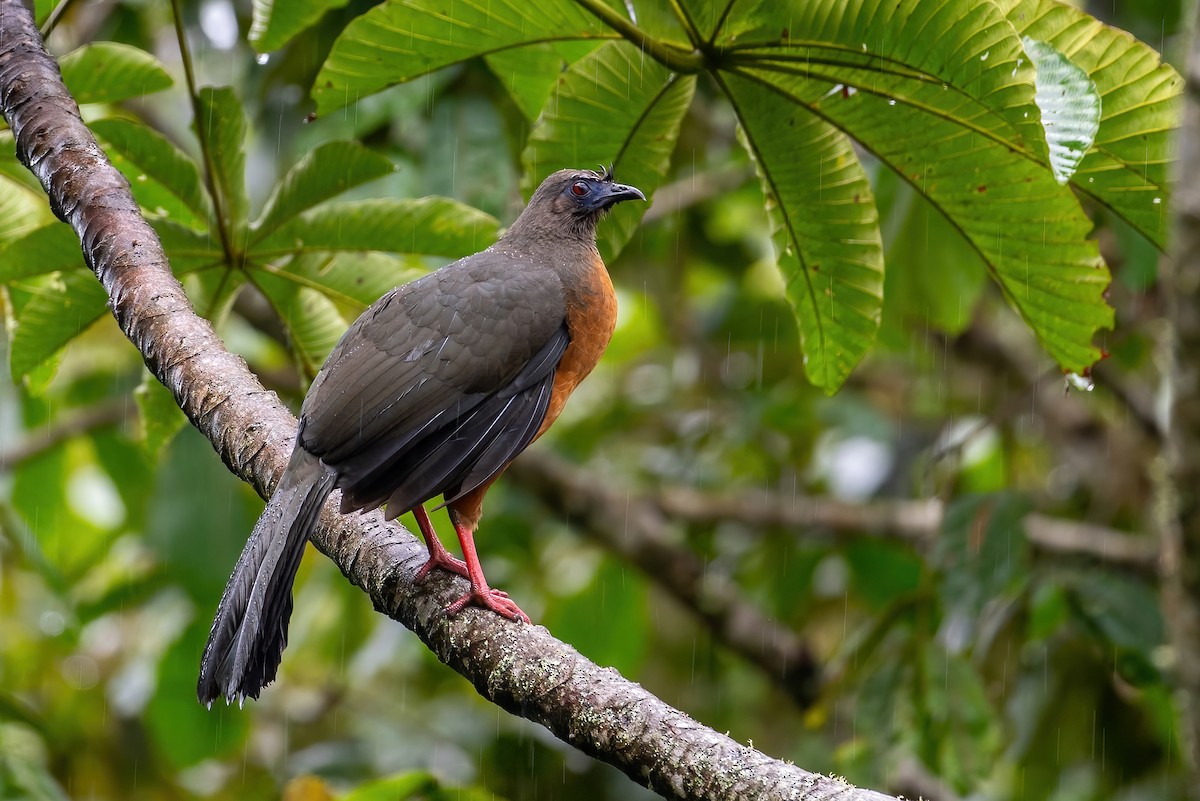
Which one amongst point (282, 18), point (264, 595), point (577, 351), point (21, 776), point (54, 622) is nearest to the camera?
point (264, 595)

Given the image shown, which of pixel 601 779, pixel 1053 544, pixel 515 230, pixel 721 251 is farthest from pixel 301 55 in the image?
pixel 1053 544

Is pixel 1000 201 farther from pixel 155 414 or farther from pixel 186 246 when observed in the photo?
pixel 155 414

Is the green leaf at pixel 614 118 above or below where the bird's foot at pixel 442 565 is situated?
above

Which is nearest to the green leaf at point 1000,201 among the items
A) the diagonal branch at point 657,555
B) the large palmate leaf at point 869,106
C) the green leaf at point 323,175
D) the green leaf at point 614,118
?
the large palmate leaf at point 869,106

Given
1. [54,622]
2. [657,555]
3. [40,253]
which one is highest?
[40,253]

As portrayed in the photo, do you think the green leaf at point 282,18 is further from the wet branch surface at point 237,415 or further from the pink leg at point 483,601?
the pink leg at point 483,601

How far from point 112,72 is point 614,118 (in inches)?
57.4

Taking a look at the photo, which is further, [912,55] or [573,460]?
[573,460]

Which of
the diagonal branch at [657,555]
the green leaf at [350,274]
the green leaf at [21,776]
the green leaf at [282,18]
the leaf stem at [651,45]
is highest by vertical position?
the leaf stem at [651,45]

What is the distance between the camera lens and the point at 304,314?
3.60m

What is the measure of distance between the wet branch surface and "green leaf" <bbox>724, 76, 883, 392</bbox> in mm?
1301

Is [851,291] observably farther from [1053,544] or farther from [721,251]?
[721,251]

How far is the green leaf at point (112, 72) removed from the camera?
3.44 metres

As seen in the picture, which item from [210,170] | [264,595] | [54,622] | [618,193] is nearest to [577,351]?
[618,193]
